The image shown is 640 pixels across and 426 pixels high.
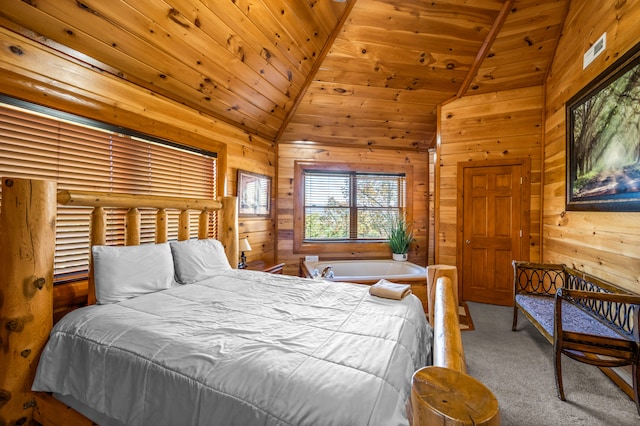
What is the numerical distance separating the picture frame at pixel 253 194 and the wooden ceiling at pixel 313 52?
633 mm

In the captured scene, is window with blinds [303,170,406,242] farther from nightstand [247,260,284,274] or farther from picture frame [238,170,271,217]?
nightstand [247,260,284,274]

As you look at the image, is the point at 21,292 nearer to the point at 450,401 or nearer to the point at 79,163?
the point at 79,163

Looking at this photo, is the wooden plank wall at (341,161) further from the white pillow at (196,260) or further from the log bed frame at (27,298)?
the log bed frame at (27,298)

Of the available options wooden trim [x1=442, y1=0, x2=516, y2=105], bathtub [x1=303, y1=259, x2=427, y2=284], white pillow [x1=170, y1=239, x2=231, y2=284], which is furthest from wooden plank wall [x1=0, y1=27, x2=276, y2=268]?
wooden trim [x1=442, y1=0, x2=516, y2=105]

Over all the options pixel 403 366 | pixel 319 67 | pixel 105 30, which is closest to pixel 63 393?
pixel 403 366

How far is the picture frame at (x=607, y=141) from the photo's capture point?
1978mm

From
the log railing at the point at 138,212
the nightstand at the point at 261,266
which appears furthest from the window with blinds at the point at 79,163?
the nightstand at the point at 261,266

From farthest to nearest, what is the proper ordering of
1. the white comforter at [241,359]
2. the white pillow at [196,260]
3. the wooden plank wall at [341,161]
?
the wooden plank wall at [341,161] → the white pillow at [196,260] → the white comforter at [241,359]

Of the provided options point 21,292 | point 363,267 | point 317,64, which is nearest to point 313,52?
point 317,64

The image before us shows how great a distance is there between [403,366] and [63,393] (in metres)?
1.61

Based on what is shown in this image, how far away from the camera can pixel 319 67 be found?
11.3 feet

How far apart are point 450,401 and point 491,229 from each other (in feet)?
12.3

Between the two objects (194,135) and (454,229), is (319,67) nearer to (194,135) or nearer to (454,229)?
(194,135)

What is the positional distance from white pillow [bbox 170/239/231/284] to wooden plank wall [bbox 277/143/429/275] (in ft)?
5.82
